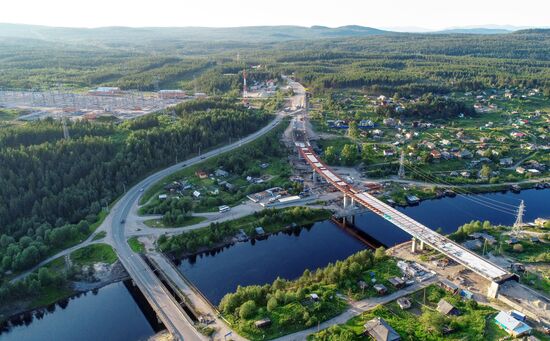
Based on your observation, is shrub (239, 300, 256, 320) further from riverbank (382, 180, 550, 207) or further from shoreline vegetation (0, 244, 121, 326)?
riverbank (382, 180, 550, 207)

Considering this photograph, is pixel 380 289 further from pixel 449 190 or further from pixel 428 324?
pixel 449 190

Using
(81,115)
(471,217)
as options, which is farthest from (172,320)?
(81,115)

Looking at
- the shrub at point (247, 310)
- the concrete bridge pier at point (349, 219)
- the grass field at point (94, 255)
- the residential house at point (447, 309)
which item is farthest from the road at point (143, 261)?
the concrete bridge pier at point (349, 219)

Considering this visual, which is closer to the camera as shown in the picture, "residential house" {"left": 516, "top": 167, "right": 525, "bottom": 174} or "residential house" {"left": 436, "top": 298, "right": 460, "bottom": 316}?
"residential house" {"left": 436, "top": 298, "right": 460, "bottom": 316}

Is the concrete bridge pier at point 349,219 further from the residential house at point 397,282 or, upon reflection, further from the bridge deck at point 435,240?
the residential house at point 397,282

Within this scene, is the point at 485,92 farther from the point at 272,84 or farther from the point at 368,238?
the point at 368,238

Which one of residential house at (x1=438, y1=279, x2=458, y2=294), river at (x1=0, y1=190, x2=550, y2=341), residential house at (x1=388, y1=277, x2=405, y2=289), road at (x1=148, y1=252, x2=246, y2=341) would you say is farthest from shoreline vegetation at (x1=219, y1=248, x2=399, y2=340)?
residential house at (x1=438, y1=279, x2=458, y2=294)
